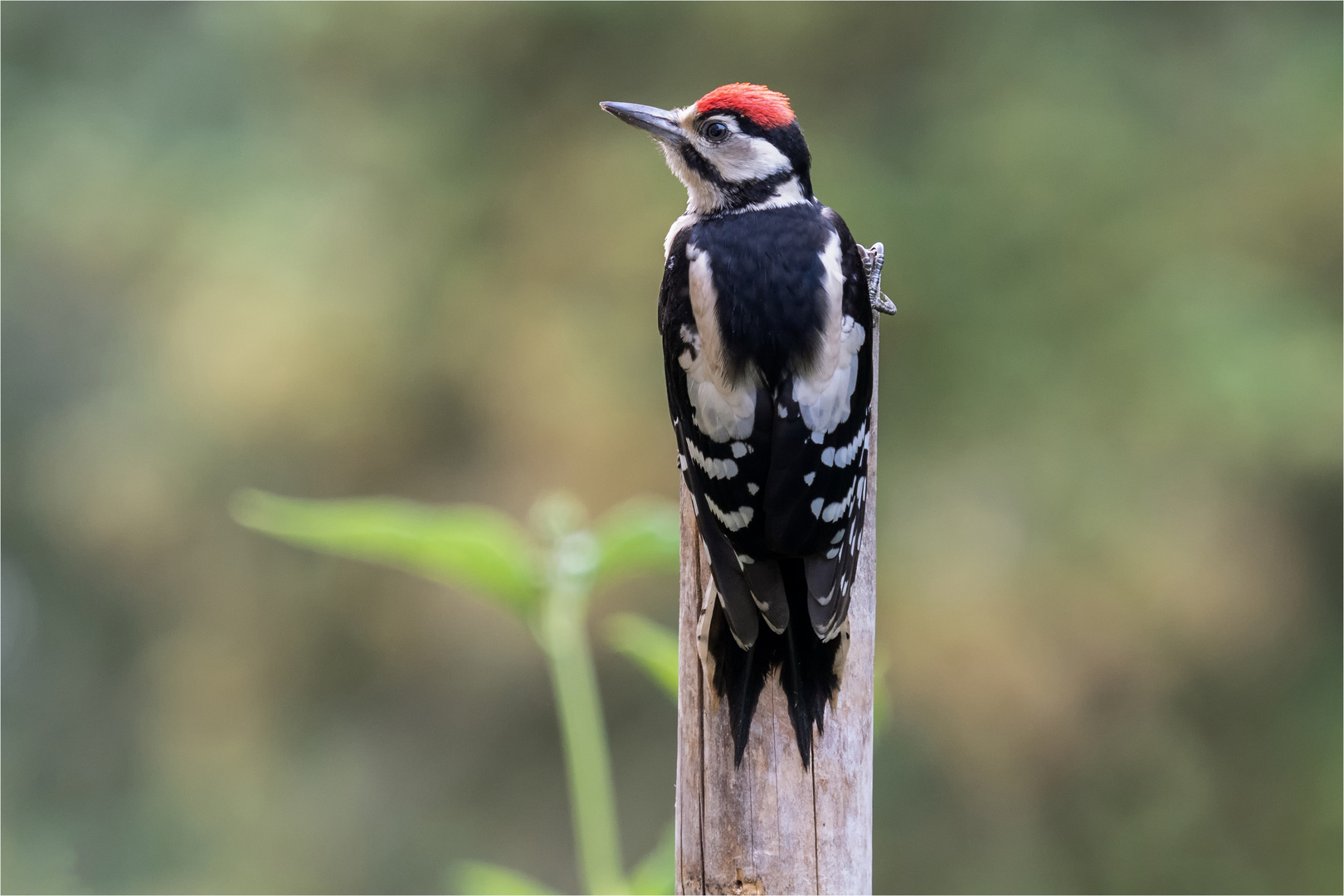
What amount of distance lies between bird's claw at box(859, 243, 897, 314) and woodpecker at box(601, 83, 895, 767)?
2 cm

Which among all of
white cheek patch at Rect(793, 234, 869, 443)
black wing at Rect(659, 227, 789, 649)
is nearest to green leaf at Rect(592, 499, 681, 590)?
black wing at Rect(659, 227, 789, 649)

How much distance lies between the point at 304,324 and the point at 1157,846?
11.0 ft

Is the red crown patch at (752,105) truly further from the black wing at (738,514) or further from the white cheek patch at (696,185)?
the black wing at (738,514)

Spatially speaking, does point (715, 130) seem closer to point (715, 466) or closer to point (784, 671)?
point (715, 466)

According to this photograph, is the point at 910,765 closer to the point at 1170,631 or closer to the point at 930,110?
the point at 1170,631

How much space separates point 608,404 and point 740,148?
2.13 meters

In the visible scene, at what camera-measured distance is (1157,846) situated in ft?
12.4

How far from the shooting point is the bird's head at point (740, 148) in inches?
67.9

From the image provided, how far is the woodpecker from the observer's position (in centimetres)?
139

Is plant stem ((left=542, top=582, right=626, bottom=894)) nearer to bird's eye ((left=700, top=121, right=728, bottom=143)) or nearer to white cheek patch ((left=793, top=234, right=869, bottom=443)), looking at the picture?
white cheek patch ((left=793, top=234, right=869, bottom=443))

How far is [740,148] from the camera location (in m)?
1.74

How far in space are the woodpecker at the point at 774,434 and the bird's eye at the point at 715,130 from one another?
0.72 ft

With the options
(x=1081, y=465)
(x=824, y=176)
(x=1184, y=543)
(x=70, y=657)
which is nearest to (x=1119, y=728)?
(x=1184, y=543)

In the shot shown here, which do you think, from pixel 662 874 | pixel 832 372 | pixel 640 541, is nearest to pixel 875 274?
pixel 832 372
